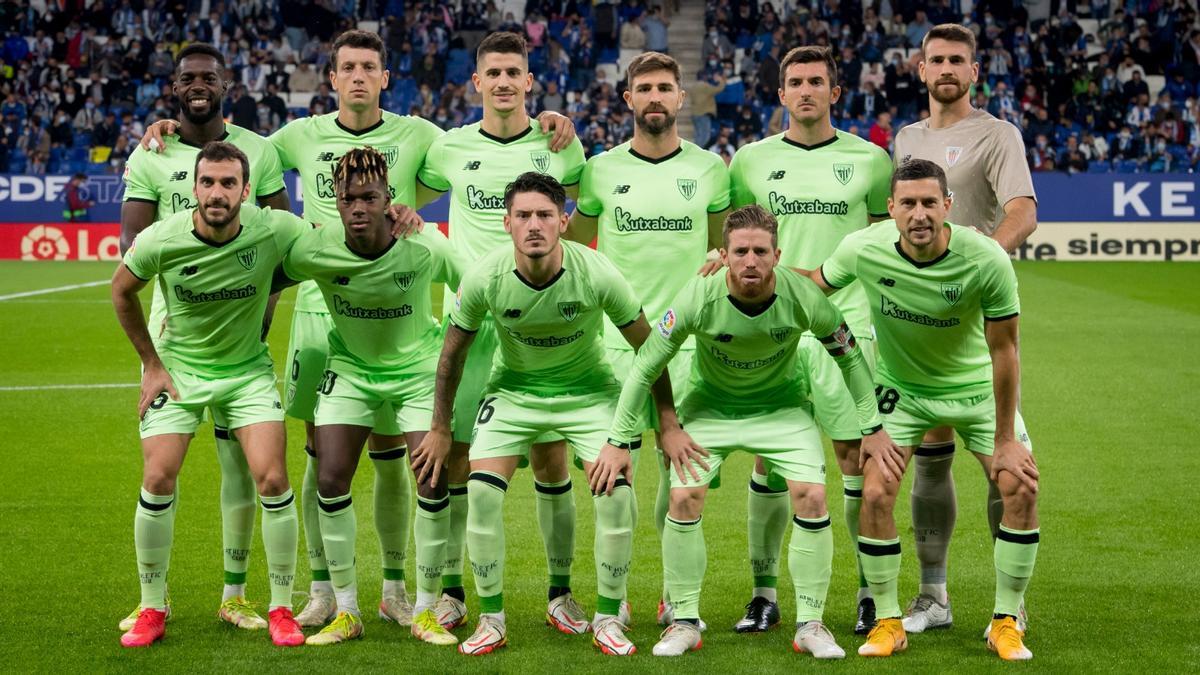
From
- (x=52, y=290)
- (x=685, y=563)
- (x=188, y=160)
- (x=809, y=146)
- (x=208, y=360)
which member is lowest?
(x=52, y=290)

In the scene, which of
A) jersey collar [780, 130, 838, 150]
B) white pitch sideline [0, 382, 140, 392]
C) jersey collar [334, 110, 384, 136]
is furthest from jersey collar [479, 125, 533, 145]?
white pitch sideline [0, 382, 140, 392]

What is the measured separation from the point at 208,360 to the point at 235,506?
0.64 m

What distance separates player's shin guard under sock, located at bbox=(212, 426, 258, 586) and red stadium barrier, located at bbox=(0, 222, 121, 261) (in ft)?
68.6

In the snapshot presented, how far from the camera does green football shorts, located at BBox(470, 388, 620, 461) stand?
5699 millimetres

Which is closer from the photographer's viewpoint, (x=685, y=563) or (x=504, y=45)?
(x=685, y=563)

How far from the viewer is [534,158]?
6.46 m

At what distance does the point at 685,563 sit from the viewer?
552cm

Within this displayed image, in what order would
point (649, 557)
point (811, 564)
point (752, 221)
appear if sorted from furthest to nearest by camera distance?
point (649, 557) < point (811, 564) < point (752, 221)

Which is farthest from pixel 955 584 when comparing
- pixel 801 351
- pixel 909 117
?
pixel 909 117

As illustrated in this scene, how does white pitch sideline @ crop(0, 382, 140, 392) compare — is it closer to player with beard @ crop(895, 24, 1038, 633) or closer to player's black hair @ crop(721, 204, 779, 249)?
player with beard @ crop(895, 24, 1038, 633)

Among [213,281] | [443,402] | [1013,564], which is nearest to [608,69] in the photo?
[213,281]

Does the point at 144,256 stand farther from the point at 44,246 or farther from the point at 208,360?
the point at 44,246

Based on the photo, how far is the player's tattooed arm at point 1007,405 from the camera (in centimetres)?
541

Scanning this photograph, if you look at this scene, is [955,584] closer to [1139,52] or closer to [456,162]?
[456,162]
